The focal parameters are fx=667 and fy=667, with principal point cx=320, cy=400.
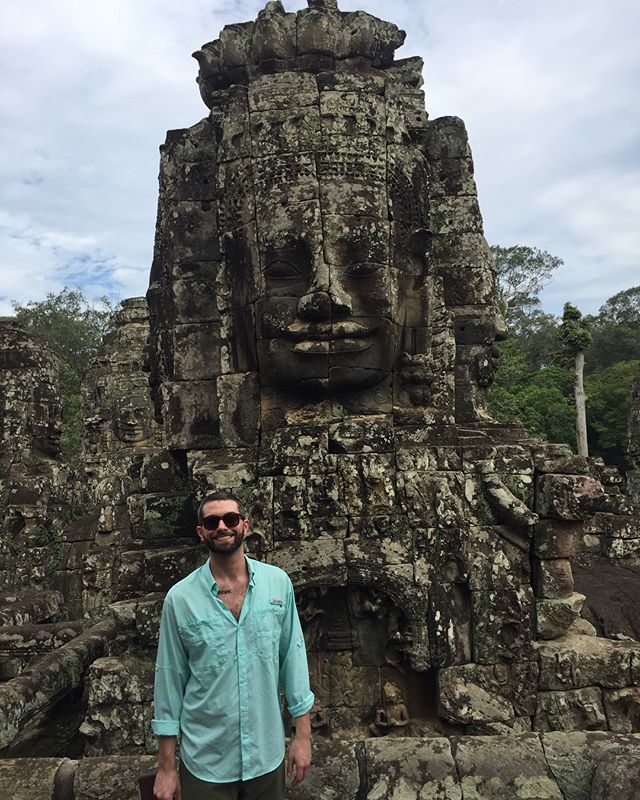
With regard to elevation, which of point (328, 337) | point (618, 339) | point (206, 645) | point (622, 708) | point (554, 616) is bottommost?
point (622, 708)

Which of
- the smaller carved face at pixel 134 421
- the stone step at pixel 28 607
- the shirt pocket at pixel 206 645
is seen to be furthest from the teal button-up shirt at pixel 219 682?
the smaller carved face at pixel 134 421

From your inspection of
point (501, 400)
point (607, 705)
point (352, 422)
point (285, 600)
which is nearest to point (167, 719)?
point (285, 600)

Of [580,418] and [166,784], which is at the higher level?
[580,418]

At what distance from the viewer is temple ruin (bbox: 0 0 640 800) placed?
163 inches

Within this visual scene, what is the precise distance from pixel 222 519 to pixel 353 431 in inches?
81.4

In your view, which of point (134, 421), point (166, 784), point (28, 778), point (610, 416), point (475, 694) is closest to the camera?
point (166, 784)

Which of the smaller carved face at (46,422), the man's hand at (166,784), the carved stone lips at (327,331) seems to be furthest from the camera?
the smaller carved face at (46,422)

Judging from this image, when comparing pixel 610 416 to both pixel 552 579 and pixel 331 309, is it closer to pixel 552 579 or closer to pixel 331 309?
pixel 552 579

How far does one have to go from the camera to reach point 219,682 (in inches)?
92.1

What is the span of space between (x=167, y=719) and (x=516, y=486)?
9.21 feet

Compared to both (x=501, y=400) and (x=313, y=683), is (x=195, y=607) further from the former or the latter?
(x=501, y=400)

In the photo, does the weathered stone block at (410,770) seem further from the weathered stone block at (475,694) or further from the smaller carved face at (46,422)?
the smaller carved face at (46,422)

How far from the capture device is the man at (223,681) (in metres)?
2.32

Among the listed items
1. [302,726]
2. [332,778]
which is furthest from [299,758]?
[332,778]
